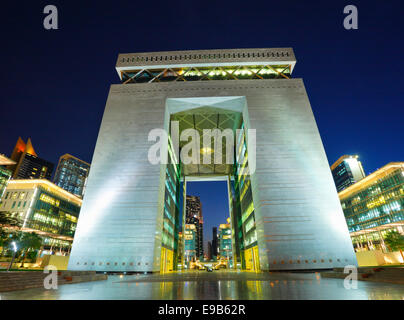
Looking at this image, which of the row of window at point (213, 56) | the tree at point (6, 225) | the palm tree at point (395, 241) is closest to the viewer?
the tree at point (6, 225)

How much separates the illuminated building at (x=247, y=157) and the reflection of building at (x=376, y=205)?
141 ft

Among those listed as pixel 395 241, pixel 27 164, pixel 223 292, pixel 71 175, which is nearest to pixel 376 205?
pixel 395 241

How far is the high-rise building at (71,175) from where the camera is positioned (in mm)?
137500

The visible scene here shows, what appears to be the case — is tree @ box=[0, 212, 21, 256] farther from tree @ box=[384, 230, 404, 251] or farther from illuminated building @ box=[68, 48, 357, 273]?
tree @ box=[384, 230, 404, 251]

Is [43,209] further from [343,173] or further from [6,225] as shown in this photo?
[343,173]

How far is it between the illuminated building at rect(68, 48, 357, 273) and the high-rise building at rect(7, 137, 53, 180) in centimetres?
16309

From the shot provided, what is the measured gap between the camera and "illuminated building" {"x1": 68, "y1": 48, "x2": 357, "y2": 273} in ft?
72.4

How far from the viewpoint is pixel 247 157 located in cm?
2995

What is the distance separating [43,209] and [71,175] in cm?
8619

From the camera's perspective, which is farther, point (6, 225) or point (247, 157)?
point (247, 157)

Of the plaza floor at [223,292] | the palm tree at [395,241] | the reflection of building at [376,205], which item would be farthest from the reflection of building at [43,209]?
the reflection of building at [376,205]

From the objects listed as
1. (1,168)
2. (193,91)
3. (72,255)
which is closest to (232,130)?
(193,91)

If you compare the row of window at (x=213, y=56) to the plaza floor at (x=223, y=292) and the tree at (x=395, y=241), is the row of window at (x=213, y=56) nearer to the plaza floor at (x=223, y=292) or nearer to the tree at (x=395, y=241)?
the plaza floor at (x=223, y=292)

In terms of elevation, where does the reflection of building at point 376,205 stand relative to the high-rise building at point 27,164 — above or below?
below
